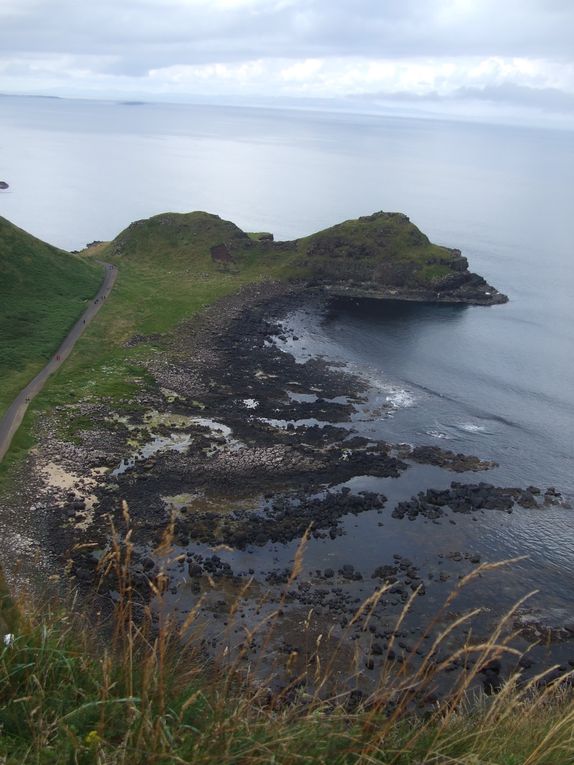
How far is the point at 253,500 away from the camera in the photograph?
45656 millimetres

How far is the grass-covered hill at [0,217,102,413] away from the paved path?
80cm

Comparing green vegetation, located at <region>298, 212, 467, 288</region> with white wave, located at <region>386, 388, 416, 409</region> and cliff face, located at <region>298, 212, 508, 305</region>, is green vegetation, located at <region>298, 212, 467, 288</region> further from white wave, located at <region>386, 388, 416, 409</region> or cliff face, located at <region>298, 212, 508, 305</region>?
white wave, located at <region>386, 388, 416, 409</region>

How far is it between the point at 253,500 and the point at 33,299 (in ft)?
172

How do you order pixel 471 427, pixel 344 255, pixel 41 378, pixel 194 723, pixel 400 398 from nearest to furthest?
pixel 194 723
pixel 471 427
pixel 41 378
pixel 400 398
pixel 344 255

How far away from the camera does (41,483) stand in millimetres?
44281

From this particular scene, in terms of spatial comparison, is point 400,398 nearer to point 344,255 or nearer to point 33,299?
point 33,299

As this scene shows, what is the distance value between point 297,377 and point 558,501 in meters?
30.7

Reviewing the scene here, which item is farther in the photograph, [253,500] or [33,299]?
[33,299]

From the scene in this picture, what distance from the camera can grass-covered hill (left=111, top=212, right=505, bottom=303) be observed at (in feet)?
357

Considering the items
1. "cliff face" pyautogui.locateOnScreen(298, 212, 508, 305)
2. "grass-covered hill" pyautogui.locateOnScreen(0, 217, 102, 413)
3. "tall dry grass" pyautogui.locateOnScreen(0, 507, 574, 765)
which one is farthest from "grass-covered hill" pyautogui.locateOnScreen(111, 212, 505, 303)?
"tall dry grass" pyautogui.locateOnScreen(0, 507, 574, 765)

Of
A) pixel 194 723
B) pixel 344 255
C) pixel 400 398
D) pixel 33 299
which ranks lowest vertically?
pixel 400 398

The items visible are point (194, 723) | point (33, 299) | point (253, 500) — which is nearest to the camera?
point (194, 723)

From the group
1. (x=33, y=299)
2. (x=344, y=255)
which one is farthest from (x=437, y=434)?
(x=344, y=255)

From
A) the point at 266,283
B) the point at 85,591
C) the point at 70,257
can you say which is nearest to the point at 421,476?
the point at 85,591
